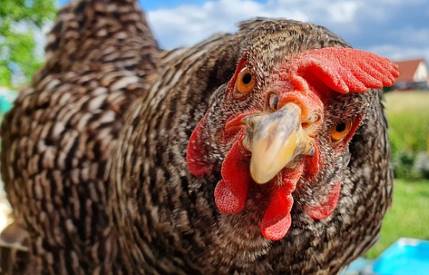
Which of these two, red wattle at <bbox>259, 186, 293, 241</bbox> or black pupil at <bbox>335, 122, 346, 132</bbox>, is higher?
black pupil at <bbox>335, 122, 346, 132</bbox>

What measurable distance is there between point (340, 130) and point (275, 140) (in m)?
0.28

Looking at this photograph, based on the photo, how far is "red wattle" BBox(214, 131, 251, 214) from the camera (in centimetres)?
126

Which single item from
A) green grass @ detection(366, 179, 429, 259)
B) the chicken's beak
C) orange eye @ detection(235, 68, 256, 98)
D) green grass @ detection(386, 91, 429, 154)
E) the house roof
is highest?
orange eye @ detection(235, 68, 256, 98)

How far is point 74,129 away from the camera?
2256 mm

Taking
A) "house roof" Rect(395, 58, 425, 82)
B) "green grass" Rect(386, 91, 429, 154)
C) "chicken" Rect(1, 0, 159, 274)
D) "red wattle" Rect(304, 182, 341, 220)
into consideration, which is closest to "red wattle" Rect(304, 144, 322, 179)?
"red wattle" Rect(304, 182, 341, 220)

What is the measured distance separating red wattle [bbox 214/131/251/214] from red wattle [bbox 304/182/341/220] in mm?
167

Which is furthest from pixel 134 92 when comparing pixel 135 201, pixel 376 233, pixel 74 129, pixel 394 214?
pixel 394 214

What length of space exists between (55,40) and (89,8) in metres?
0.25

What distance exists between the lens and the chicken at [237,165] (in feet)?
4.09

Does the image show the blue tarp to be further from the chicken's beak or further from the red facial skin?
the chicken's beak

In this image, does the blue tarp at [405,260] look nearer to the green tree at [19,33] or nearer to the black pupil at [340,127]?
the black pupil at [340,127]

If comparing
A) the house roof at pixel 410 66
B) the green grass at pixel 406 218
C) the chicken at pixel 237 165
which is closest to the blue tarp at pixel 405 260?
the green grass at pixel 406 218

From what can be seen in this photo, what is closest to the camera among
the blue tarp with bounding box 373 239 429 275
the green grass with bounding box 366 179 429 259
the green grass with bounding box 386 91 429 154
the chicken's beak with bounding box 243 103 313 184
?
the chicken's beak with bounding box 243 103 313 184

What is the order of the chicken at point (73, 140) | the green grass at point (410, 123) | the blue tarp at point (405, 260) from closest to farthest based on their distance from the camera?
the chicken at point (73, 140) → the blue tarp at point (405, 260) → the green grass at point (410, 123)
